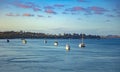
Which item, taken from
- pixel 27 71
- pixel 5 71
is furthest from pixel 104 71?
pixel 5 71

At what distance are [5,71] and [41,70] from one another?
4791 millimetres

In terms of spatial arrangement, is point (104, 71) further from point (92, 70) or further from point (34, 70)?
point (34, 70)

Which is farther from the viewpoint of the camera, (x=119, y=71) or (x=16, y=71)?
(x=119, y=71)

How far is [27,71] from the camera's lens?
35.9m

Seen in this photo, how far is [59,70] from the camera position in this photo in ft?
122

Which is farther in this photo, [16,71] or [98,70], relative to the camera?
[98,70]

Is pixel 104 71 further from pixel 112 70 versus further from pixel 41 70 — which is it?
pixel 41 70

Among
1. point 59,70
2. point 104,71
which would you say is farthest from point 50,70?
point 104,71

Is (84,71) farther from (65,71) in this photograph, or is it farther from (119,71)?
(119,71)

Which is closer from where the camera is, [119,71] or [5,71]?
[5,71]

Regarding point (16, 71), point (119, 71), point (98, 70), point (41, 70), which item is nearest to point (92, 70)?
point (98, 70)

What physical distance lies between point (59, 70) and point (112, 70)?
24.0 feet

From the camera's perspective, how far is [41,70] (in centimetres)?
3734

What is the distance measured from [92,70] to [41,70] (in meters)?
6.77
